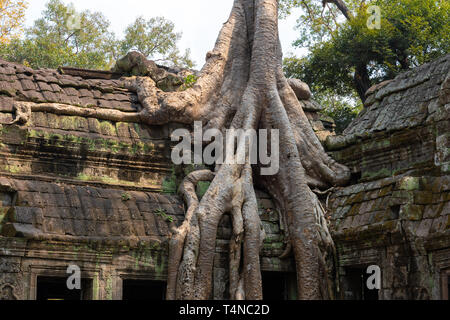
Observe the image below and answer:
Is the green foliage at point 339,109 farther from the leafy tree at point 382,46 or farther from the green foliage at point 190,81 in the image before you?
→ the green foliage at point 190,81

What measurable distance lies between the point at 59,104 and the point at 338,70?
34.9ft

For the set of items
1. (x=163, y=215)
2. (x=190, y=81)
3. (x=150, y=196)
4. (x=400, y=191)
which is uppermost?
(x=190, y=81)

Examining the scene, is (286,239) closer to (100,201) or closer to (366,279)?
(366,279)

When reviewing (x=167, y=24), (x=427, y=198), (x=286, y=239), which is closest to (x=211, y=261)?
(x=286, y=239)

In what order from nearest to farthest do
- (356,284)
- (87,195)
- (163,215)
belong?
(87,195)
(163,215)
(356,284)

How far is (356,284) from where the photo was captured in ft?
35.0

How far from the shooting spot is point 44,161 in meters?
10.3

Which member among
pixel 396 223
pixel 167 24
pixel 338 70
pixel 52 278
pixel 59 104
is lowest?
pixel 52 278

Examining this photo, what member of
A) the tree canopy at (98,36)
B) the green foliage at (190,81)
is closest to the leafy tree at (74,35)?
the tree canopy at (98,36)

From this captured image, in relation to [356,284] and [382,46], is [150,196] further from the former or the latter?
[382,46]

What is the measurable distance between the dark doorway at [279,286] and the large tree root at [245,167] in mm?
389

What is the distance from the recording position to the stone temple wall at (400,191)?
9.10m

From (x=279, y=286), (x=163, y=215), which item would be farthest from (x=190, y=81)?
(x=279, y=286)

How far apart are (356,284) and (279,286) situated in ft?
A: 3.50
